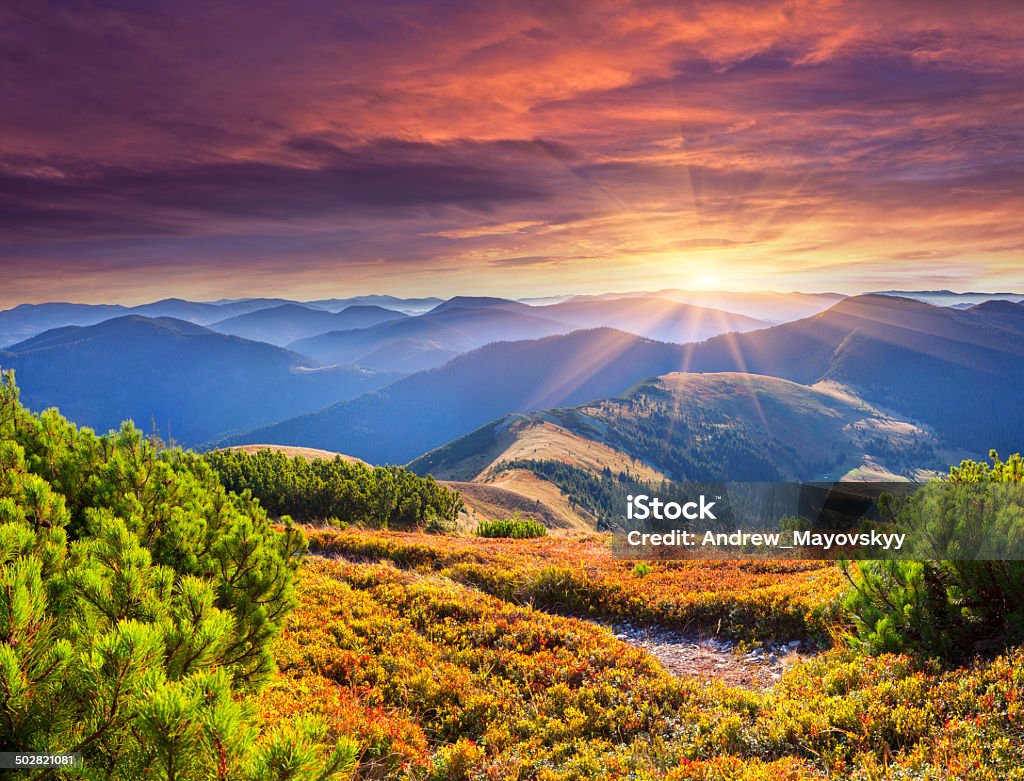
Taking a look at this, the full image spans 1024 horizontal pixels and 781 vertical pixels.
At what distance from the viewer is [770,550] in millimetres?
18312

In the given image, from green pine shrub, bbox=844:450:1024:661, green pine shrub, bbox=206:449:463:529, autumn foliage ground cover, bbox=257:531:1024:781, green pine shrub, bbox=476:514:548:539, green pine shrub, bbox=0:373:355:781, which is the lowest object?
green pine shrub, bbox=476:514:548:539

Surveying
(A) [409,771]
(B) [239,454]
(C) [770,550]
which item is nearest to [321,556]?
(A) [409,771]

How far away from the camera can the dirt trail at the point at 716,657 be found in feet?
32.7

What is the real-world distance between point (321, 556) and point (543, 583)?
24.3ft

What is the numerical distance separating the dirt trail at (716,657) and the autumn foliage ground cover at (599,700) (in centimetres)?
59

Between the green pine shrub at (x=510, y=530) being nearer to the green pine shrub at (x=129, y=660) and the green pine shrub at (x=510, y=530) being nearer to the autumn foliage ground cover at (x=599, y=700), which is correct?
the autumn foliage ground cover at (x=599, y=700)

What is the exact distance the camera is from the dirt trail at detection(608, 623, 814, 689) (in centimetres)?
997

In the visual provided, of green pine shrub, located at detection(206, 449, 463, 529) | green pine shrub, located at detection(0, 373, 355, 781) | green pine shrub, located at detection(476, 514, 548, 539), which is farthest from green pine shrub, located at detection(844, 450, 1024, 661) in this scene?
green pine shrub, located at detection(206, 449, 463, 529)

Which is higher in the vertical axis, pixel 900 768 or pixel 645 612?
pixel 900 768

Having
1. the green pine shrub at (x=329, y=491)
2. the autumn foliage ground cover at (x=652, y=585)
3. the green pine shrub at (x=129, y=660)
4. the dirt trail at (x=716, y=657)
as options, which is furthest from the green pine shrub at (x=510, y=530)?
the green pine shrub at (x=129, y=660)

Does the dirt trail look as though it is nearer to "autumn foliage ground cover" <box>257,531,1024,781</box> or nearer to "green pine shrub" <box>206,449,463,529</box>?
"autumn foliage ground cover" <box>257,531,1024,781</box>

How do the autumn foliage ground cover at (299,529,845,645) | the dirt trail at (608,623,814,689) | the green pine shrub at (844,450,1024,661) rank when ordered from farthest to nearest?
the autumn foliage ground cover at (299,529,845,645) < the dirt trail at (608,623,814,689) < the green pine shrub at (844,450,1024,661)

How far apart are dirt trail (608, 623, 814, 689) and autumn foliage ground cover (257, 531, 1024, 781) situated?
59cm

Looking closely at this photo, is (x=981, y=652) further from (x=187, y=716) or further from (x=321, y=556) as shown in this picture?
(x=321, y=556)
